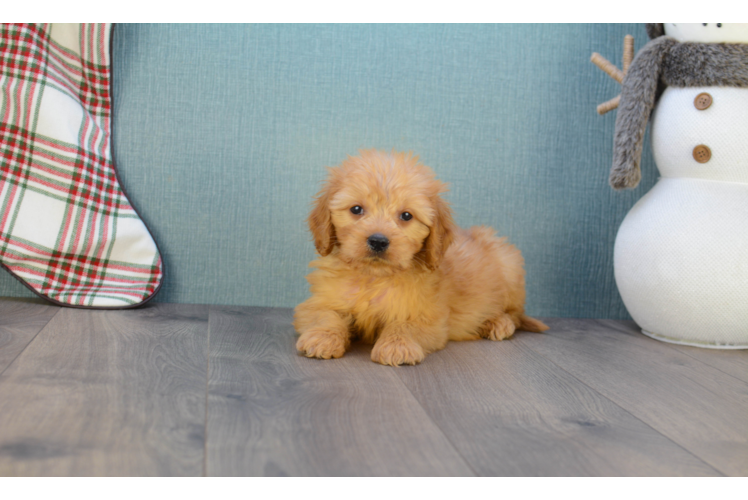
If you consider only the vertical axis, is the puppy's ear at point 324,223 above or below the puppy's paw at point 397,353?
above

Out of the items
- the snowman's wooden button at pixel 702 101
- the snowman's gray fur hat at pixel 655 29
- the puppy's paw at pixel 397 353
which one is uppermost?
the snowman's gray fur hat at pixel 655 29

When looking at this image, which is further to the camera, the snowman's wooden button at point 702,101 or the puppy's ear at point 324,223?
the snowman's wooden button at point 702,101

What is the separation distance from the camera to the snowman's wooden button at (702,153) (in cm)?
217

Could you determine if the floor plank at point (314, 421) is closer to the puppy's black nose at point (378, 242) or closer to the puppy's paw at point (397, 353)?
the puppy's paw at point (397, 353)

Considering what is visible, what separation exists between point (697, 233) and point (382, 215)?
1.12m

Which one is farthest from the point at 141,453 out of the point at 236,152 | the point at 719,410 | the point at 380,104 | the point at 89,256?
the point at 380,104

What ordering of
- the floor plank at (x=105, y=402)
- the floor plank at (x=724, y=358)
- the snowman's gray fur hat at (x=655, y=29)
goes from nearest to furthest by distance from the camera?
the floor plank at (x=105, y=402) → the floor plank at (x=724, y=358) → the snowman's gray fur hat at (x=655, y=29)

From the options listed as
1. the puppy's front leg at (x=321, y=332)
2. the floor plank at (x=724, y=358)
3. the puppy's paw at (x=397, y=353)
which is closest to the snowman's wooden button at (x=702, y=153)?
the floor plank at (x=724, y=358)

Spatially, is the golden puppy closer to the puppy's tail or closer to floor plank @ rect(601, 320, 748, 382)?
the puppy's tail

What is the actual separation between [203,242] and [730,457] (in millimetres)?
1979

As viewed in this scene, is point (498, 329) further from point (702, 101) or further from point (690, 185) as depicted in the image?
point (702, 101)

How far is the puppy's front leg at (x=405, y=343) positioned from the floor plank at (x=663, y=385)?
1.24 feet

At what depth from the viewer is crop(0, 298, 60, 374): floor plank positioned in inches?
65.2
